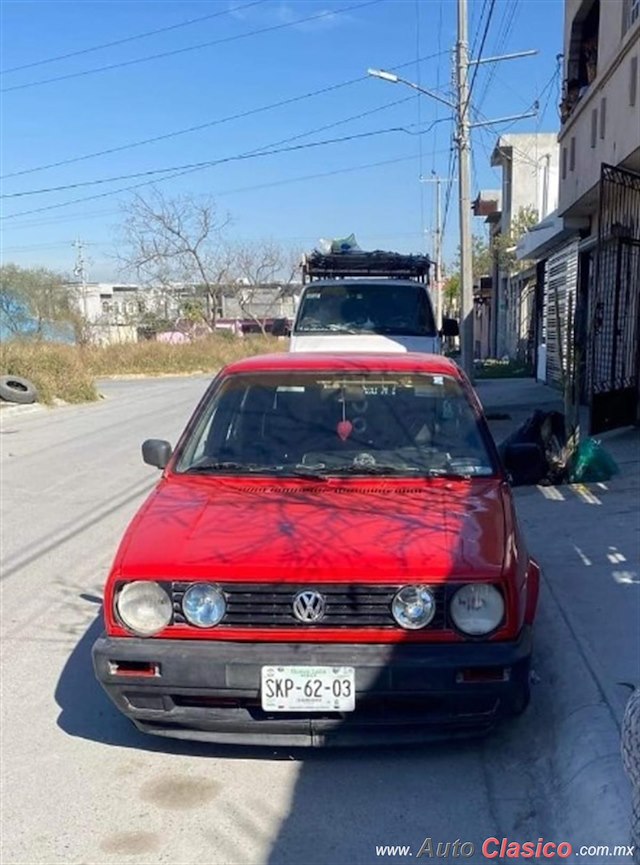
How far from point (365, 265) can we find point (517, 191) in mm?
24781

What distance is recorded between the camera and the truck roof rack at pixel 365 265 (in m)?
13.5

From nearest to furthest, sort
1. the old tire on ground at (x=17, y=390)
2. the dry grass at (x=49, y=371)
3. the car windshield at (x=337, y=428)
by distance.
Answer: the car windshield at (x=337, y=428) < the old tire on ground at (x=17, y=390) < the dry grass at (x=49, y=371)

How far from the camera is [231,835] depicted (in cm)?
320

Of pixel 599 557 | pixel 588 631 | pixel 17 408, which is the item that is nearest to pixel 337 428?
pixel 588 631

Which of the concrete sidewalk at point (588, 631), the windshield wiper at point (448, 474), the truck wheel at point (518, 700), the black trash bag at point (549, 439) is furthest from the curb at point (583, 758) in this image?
the black trash bag at point (549, 439)

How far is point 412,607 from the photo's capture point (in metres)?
3.45

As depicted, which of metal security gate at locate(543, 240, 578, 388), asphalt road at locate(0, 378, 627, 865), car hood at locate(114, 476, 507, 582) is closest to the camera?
asphalt road at locate(0, 378, 627, 865)

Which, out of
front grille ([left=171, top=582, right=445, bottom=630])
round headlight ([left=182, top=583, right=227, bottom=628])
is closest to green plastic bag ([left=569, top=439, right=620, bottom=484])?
front grille ([left=171, top=582, right=445, bottom=630])

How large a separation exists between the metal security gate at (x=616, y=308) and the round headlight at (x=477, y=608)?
669cm

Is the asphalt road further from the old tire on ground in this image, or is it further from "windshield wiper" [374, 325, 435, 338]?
the old tire on ground

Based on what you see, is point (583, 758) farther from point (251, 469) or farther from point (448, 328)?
point (448, 328)

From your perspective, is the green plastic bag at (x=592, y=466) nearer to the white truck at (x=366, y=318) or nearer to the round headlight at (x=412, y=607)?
the white truck at (x=366, y=318)

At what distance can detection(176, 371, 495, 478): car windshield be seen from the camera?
4.55m

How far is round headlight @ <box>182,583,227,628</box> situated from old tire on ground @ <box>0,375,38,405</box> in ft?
58.7
